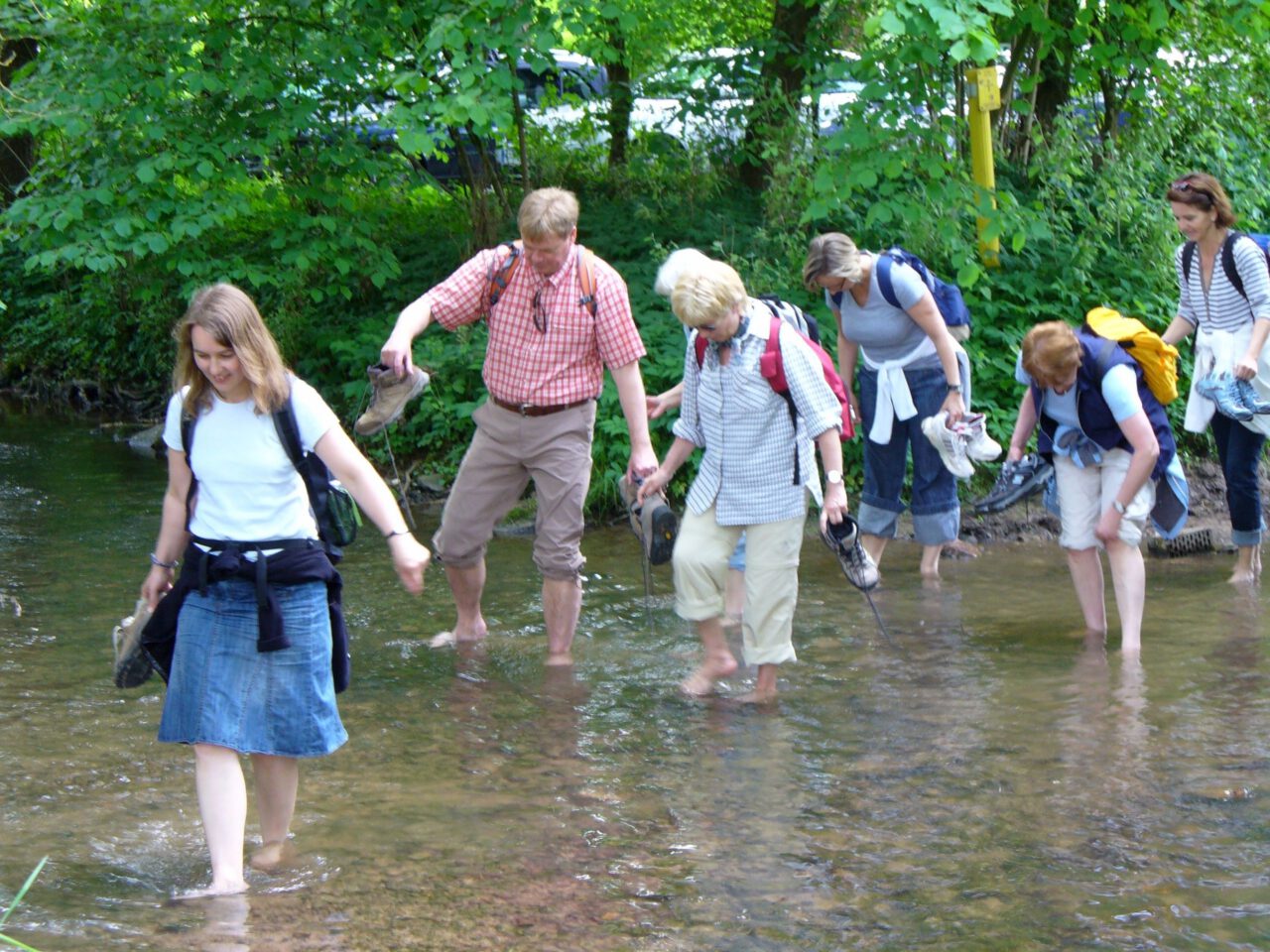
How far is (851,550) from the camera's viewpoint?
6332 mm

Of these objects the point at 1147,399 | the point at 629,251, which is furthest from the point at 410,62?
the point at 1147,399

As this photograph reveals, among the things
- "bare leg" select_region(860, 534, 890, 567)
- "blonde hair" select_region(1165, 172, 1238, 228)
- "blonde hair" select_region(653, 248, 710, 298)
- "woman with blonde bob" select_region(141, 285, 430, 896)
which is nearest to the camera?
"woman with blonde bob" select_region(141, 285, 430, 896)

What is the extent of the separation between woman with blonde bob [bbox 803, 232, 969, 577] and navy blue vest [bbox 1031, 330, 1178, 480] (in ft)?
3.17

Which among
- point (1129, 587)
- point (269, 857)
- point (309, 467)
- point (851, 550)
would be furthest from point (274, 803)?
point (1129, 587)

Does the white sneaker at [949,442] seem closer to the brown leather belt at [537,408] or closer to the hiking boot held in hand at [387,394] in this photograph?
the brown leather belt at [537,408]

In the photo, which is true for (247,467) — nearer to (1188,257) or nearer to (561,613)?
(561,613)

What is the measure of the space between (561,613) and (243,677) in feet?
8.20

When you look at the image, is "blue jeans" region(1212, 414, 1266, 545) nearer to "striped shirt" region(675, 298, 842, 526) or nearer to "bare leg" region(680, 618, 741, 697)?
"striped shirt" region(675, 298, 842, 526)

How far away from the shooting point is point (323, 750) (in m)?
4.34

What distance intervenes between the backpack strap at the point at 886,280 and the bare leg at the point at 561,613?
200 cm

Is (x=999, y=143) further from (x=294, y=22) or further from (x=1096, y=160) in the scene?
(x=294, y=22)

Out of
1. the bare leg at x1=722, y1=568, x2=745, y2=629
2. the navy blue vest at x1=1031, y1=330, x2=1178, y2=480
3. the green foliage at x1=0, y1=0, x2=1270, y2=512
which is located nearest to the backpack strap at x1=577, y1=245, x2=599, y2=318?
the bare leg at x1=722, y1=568, x2=745, y2=629

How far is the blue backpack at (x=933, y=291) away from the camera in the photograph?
7.32 meters

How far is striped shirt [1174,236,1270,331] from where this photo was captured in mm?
7301
